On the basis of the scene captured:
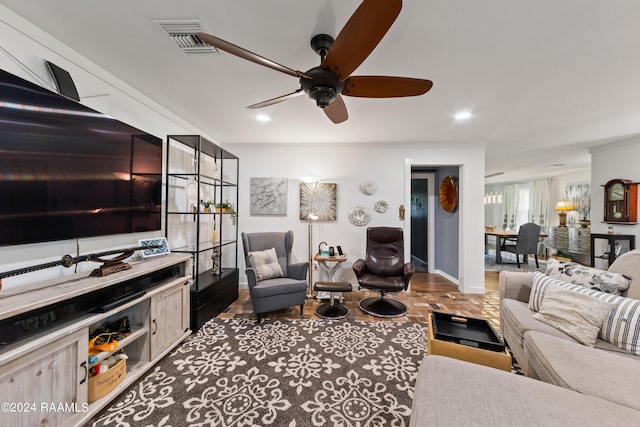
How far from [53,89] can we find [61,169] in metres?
0.62

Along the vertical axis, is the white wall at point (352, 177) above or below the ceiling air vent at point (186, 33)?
below

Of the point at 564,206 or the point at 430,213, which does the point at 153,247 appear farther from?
the point at 564,206

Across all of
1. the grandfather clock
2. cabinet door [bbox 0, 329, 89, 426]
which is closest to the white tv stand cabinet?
cabinet door [bbox 0, 329, 89, 426]

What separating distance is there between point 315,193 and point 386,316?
6.91 feet

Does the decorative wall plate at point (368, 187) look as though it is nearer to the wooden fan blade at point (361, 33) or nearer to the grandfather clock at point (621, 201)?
the wooden fan blade at point (361, 33)

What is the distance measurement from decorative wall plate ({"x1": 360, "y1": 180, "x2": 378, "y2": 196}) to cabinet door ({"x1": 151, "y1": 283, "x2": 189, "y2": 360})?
2.82m

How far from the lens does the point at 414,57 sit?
69.0 inches

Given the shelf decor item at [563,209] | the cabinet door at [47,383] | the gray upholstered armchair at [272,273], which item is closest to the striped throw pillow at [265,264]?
the gray upholstered armchair at [272,273]

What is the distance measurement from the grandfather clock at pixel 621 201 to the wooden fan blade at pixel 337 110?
4790 millimetres

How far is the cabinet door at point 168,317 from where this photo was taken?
1925 mm

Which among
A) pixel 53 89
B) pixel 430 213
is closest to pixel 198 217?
pixel 53 89

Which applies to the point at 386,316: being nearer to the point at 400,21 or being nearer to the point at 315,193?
the point at 315,193

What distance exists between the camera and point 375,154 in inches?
154

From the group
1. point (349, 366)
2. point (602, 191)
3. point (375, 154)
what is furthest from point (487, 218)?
point (349, 366)
